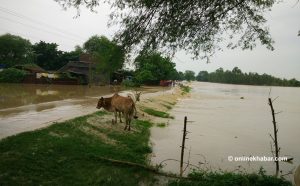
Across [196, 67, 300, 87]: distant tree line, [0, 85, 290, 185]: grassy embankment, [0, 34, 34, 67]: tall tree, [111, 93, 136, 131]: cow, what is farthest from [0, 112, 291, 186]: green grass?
[196, 67, 300, 87]: distant tree line

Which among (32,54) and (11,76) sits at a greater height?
(32,54)

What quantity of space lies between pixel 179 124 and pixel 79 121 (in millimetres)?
8863

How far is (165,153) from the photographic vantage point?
42.1 ft

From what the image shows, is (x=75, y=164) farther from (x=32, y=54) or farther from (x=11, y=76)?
(x=32, y=54)

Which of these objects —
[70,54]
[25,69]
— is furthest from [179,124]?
[70,54]

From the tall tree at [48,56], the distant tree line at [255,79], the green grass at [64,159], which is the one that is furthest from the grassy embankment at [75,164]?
the distant tree line at [255,79]

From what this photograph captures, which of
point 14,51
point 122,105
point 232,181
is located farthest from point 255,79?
point 232,181

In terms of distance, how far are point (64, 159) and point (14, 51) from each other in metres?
73.5

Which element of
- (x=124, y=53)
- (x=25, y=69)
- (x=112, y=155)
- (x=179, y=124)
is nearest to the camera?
(x=124, y=53)

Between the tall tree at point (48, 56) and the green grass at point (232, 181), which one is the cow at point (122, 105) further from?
the tall tree at point (48, 56)

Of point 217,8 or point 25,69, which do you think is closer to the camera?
point 217,8

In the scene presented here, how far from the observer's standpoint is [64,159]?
915cm

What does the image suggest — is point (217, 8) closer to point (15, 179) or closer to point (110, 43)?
point (110, 43)

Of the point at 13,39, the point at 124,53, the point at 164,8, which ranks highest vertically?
the point at 13,39
